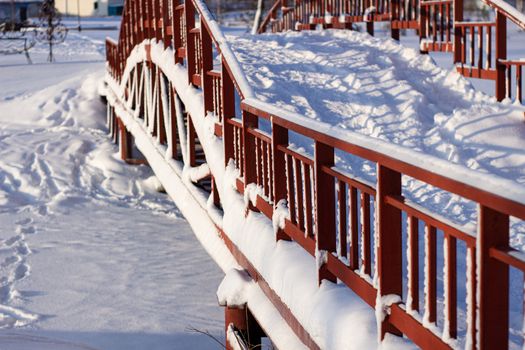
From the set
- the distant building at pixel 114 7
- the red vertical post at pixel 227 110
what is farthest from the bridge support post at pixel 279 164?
the distant building at pixel 114 7

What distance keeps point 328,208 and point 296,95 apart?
7038mm

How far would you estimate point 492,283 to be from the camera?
281 cm

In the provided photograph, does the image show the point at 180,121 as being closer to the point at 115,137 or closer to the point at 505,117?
the point at 505,117

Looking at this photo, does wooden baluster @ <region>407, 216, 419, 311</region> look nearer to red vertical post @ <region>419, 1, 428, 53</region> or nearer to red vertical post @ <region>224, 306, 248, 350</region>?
red vertical post @ <region>224, 306, 248, 350</region>

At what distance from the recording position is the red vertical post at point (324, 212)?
4.60 m

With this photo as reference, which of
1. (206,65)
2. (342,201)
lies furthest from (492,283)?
(206,65)

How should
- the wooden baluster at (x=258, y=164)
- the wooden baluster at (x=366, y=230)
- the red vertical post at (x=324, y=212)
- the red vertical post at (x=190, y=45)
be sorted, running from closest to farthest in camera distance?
the wooden baluster at (x=366, y=230) → the red vertical post at (x=324, y=212) → the wooden baluster at (x=258, y=164) → the red vertical post at (x=190, y=45)

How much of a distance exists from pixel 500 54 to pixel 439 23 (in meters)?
3.94

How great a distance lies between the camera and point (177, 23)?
1073 centimetres

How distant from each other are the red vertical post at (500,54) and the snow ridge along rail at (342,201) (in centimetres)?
286

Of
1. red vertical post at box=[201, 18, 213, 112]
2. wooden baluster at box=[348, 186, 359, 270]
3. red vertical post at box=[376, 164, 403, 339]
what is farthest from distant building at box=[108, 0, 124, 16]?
red vertical post at box=[376, 164, 403, 339]

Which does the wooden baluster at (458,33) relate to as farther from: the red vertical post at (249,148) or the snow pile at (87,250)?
the red vertical post at (249,148)

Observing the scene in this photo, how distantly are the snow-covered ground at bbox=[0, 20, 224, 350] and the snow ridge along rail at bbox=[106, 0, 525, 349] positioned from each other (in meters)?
1.12

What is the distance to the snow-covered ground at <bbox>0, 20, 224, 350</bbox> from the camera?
8.45m
